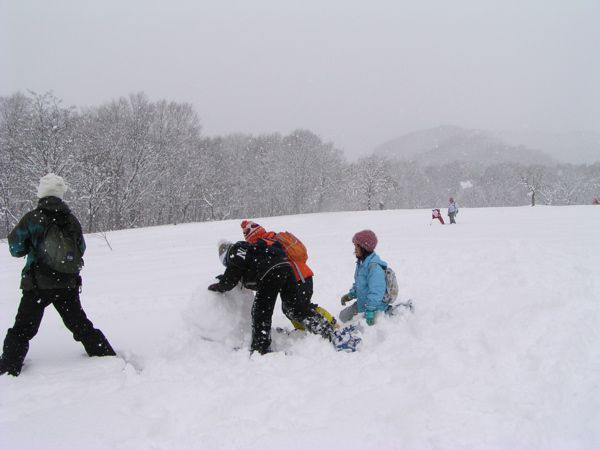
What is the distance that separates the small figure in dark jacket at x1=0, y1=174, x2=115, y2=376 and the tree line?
22.9m

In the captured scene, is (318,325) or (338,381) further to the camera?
(318,325)

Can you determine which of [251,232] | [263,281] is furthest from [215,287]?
[251,232]

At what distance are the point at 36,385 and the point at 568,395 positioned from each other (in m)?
4.26

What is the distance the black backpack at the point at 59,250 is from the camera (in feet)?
12.3

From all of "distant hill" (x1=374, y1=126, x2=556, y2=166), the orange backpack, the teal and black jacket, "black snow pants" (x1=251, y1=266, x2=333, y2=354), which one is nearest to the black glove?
"black snow pants" (x1=251, y1=266, x2=333, y2=354)

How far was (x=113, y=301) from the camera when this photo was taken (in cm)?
722

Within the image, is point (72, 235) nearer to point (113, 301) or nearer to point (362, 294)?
point (362, 294)

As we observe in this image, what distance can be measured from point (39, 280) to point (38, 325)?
0.45 meters

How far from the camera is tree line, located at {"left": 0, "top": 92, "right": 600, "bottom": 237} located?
99.0 feet

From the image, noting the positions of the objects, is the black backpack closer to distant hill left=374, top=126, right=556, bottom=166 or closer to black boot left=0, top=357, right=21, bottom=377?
black boot left=0, top=357, right=21, bottom=377

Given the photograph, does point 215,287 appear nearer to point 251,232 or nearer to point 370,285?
point 251,232

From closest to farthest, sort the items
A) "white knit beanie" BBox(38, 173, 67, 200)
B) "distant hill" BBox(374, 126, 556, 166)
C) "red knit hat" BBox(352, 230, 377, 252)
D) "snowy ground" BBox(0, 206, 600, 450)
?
"snowy ground" BBox(0, 206, 600, 450) < "white knit beanie" BBox(38, 173, 67, 200) < "red knit hat" BBox(352, 230, 377, 252) < "distant hill" BBox(374, 126, 556, 166)

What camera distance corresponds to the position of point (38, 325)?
3832 mm

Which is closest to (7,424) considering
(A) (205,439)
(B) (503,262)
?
(A) (205,439)
